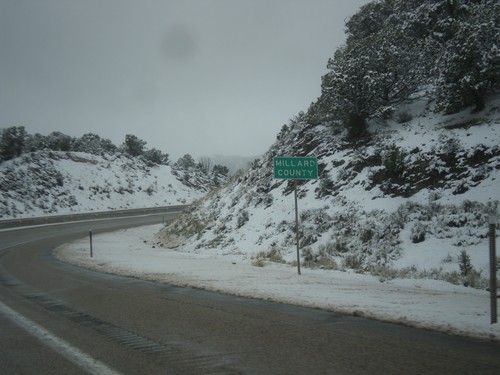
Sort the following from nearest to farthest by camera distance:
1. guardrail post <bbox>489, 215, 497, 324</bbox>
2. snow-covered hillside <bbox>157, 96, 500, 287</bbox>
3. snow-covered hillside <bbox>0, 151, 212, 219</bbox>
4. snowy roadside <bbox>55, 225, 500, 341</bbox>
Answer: guardrail post <bbox>489, 215, 497, 324</bbox> → snowy roadside <bbox>55, 225, 500, 341</bbox> → snow-covered hillside <bbox>157, 96, 500, 287</bbox> → snow-covered hillside <bbox>0, 151, 212, 219</bbox>

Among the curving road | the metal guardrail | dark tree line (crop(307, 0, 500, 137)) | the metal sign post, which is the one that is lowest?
the metal guardrail

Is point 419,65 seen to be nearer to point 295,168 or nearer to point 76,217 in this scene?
point 295,168

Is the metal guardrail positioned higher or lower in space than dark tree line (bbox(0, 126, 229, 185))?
lower

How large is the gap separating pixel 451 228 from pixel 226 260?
8352 millimetres

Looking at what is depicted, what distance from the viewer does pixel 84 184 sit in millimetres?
48188

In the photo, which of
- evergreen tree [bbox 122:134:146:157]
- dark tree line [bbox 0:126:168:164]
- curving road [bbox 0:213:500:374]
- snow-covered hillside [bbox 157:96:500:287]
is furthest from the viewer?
evergreen tree [bbox 122:134:146:157]

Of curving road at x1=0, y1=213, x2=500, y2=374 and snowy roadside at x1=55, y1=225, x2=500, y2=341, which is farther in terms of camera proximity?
snowy roadside at x1=55, y1=225, x2=500, y2=341

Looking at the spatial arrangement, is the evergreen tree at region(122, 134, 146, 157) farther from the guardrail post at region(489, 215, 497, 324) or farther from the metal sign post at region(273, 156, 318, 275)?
the guardrail post at region(489, 215, 497, 324)

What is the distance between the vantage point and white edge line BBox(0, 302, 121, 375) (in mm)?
4681

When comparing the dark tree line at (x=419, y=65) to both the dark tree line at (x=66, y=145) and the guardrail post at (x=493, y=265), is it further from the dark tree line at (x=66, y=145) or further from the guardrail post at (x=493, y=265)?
the dark tree line at (x=66, y=145)

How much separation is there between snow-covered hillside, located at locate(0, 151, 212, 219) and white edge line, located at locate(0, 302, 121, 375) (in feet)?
116

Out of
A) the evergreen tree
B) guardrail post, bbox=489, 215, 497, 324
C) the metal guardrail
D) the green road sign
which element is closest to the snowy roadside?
guardrail post, bbox=489, 215, 497, 324

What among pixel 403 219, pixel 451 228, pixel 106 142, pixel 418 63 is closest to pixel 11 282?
pixel 403 219

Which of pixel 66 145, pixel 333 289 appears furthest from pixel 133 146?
pixel 333 289
